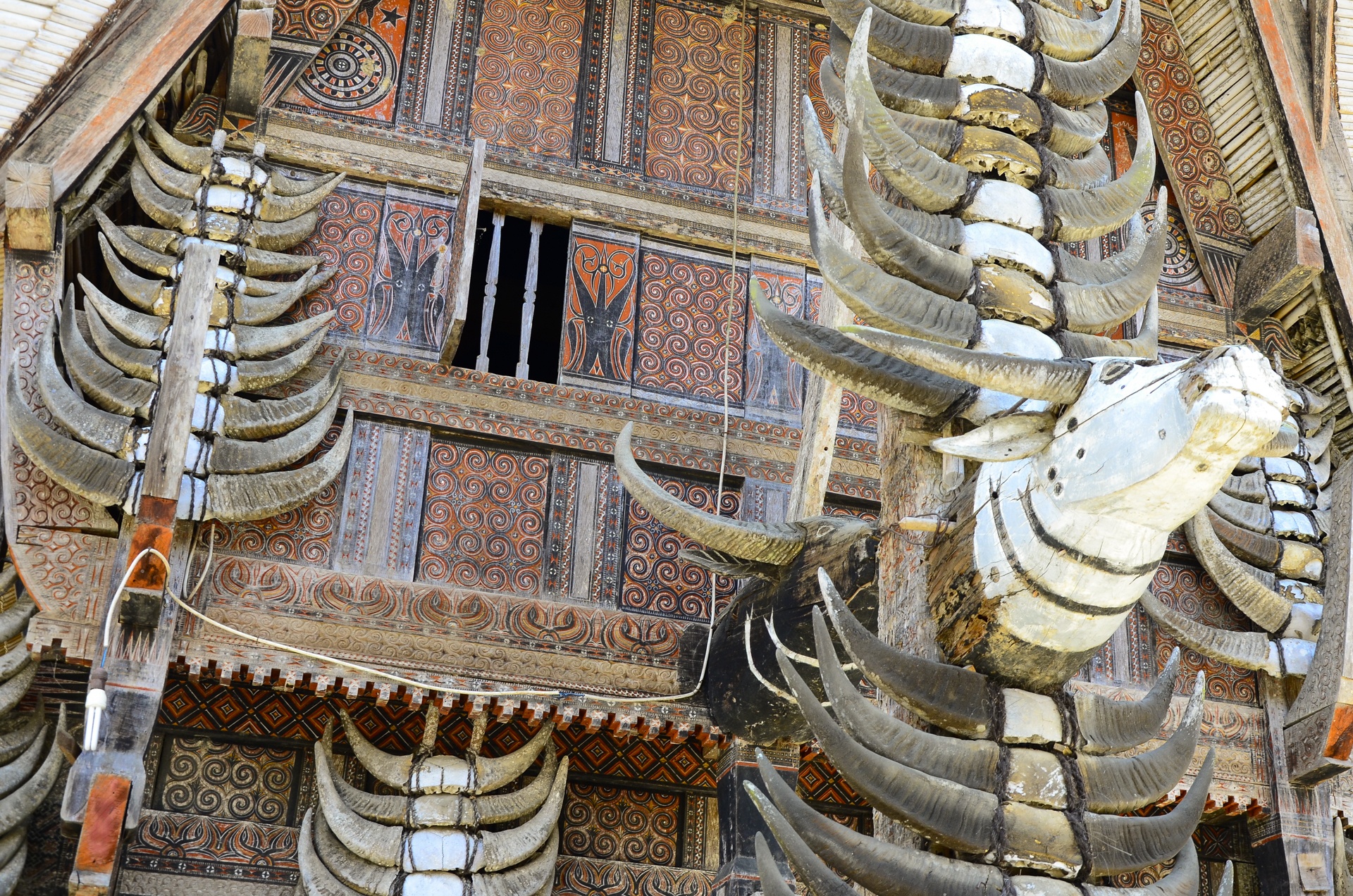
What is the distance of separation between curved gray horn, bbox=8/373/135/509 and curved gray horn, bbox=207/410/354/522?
356 millimetres

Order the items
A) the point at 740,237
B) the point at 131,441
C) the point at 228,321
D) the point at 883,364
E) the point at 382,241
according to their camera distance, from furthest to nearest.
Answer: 1. the point at 740,237
2. the point at 382,241
3. the point at 228,321
4. the point at 131,441
5. the point at 883,364

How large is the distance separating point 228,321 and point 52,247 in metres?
0.74

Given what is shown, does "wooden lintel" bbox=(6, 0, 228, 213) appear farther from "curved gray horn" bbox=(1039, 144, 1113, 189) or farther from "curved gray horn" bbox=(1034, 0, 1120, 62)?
"curved gray horn" bbox=(1039, 144, 1113, 189)

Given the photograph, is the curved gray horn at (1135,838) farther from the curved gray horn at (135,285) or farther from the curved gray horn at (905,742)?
the curved gray horn at (135,285)

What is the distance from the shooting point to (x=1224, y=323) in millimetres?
8055

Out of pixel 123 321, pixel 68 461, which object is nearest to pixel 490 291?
pixel 123 321

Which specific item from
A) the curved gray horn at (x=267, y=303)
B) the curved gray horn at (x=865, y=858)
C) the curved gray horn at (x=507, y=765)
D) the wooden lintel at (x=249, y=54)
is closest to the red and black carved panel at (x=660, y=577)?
the curved gray horn at (x=507, y=765)

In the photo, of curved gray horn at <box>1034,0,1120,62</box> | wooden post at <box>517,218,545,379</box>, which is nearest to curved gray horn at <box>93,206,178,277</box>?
wooden post at <box>517,218,545,379</box>

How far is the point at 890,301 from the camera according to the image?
4.21 meters

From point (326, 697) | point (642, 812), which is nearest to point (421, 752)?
point (326, 697)

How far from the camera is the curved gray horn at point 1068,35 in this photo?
4875 mm

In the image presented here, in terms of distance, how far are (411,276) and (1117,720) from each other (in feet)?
13.7

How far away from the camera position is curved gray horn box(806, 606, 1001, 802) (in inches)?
148

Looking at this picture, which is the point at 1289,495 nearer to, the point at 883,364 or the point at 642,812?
the point at 642,812
